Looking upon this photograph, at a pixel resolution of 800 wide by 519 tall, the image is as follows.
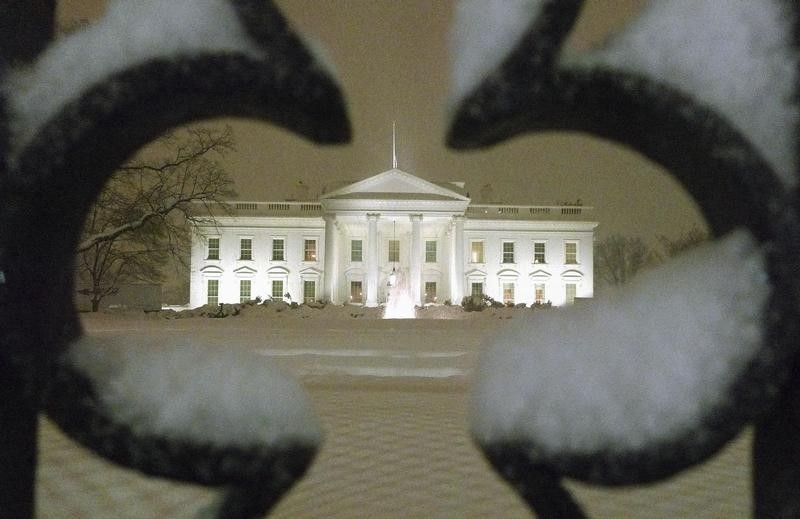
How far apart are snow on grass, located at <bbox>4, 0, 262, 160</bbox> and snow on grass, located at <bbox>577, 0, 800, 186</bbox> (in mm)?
484

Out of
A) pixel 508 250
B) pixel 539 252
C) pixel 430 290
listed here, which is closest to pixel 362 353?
pixel 430 290

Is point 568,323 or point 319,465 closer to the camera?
point 568,323

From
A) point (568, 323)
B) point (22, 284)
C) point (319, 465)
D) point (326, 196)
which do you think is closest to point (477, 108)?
point (568, 323)

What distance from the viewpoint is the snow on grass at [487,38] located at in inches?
31.0

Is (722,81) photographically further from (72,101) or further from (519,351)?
(72,101)

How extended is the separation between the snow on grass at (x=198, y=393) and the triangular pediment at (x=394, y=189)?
48789 mm

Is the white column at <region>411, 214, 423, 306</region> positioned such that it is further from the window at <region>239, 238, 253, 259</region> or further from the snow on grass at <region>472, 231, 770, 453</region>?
the snow on grass at <region>472, 231, 770, 453</region>

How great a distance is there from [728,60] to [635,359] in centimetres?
42

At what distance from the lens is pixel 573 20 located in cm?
80

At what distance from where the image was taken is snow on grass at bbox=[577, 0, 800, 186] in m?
0.81

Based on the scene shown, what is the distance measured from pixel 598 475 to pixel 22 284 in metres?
0.84

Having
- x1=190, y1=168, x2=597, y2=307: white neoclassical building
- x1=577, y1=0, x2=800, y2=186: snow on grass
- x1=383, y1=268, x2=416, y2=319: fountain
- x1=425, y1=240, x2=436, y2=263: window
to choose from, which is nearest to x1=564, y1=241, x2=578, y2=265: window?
x1=190, y1=168, x2=597, y2=307: white neoclassical building

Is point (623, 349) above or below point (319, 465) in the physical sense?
above

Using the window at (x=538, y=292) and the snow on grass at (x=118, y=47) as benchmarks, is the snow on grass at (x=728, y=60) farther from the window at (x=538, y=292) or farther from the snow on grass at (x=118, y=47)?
the window at (x=538, y=292)
